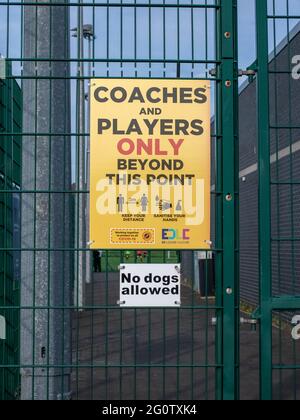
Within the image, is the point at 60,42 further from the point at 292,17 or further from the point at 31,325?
the point at 31,325

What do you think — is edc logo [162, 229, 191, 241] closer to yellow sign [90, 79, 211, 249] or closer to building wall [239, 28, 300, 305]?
yellow sign [90, 79, 211, 249]

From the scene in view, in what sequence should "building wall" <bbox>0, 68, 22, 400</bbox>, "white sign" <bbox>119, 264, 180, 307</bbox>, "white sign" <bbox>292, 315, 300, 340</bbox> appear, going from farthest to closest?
"building wall" <bbox>0, 68, 22, 400</bbox>, "white sign" <bbox>292, 315, 300, 340</bbox>, "white sign" <bbox>119, 264, 180, 307</bbox>

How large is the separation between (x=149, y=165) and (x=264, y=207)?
0.91 meters

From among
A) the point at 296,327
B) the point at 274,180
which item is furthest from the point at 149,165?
the point at 274,180

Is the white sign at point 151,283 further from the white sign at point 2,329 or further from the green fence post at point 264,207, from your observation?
the white sign at point 2,329

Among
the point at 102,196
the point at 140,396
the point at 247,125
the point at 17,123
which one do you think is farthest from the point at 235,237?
the point at 247,125

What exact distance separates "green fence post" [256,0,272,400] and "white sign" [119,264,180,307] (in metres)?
0.66

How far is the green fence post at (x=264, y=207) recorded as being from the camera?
15.3ft

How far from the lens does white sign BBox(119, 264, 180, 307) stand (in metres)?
4.59

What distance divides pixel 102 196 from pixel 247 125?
14.9 meters

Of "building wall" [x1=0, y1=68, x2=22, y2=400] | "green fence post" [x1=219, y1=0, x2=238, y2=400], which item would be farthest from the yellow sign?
"building wall" [x1=0, y1=68, x2=22, y2=400]

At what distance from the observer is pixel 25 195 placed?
5039 millimetres

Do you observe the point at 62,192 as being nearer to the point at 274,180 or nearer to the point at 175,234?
the point at 175,234

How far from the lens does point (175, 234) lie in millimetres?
4633
